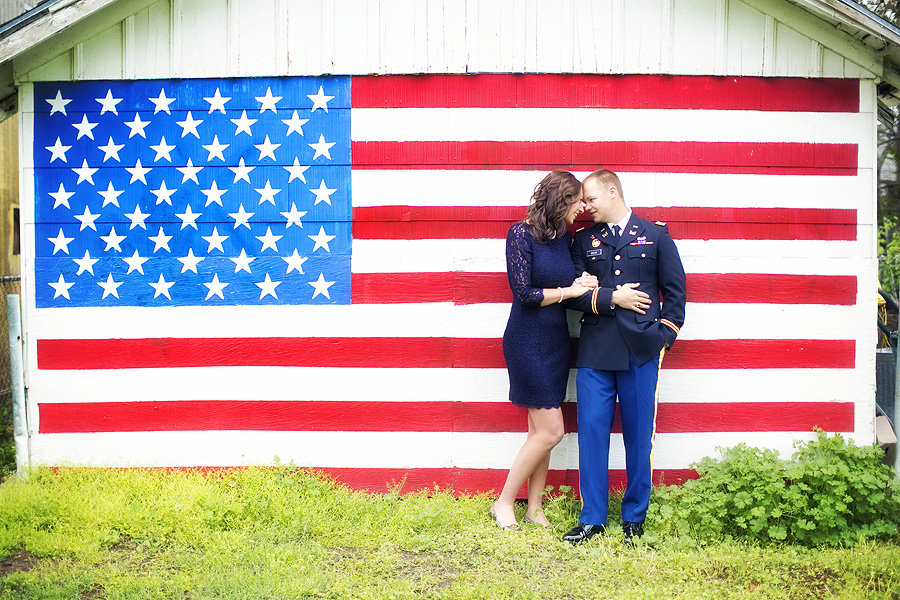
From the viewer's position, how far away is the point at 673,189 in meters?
5.33

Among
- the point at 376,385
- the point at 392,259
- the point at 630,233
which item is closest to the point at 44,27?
the point at 392,259

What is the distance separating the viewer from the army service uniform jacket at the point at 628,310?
4.65 metres

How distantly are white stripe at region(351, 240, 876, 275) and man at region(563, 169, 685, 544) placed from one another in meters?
0.68

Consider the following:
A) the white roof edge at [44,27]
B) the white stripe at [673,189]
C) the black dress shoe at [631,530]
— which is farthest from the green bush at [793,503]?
the white roof edge at [44,27]

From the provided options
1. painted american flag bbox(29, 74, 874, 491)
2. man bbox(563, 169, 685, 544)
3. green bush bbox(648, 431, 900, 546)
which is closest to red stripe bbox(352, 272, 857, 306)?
painted american flag bbox(29, 74, 874, 491)

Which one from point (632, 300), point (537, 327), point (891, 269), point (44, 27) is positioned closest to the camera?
point (632, 300)

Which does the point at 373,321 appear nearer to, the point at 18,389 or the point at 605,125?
the point at 605,125

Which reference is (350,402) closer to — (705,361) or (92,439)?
(92,439)

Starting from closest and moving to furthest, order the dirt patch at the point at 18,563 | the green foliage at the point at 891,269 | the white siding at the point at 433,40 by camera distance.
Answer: the dirt patch at the point at 18,563 < the white siding at the point at 433,40 < the green foliage at the point at 891,269

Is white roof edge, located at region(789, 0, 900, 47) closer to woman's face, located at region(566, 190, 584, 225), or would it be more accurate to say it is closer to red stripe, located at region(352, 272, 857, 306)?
red stripe, located at region(352, 272, 857, 306)

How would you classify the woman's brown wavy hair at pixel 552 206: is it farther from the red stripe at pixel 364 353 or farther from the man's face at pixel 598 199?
the red stripe at pixel 364 353

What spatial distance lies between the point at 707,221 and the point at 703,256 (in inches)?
10.2

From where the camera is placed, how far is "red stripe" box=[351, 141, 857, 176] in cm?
532

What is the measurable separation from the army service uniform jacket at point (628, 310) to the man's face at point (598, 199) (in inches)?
5.0
